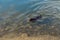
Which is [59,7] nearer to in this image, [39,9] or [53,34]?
[39,9]

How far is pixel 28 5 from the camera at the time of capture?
21.2 feet

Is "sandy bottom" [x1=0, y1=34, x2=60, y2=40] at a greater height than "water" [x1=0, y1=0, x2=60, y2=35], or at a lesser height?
lesser

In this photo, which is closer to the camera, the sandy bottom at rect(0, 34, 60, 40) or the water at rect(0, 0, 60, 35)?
the sandy bottom at rect(0, 34, 60, 40)

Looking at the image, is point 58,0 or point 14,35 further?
point 58,0

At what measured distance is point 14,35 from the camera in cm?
487

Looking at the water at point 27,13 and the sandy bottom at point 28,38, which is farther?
the water at point 27,13

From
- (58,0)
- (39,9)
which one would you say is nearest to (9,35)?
(39,9)

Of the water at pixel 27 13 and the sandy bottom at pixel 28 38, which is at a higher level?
the water at pixel 27 13

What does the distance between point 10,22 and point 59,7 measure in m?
1.72

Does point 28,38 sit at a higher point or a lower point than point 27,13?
lower

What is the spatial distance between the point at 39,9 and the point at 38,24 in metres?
0.93

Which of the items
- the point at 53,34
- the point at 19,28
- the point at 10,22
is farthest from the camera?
the point at 10,22

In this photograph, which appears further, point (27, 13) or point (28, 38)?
point (27, 13)

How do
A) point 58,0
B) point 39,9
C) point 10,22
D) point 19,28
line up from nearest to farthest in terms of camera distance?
1. point 19,28
2. point 10,22
3. point 39,9
4. point 58,0
